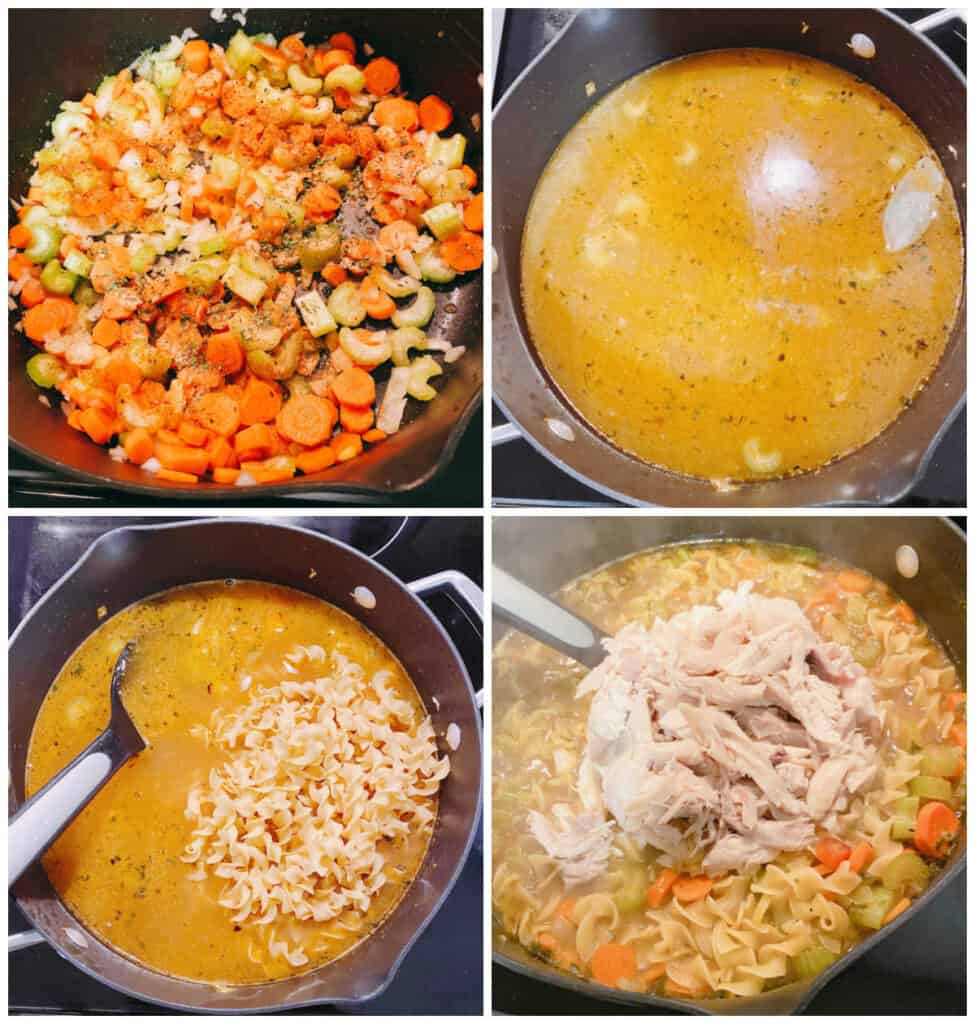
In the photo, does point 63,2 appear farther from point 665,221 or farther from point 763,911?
point 763,911

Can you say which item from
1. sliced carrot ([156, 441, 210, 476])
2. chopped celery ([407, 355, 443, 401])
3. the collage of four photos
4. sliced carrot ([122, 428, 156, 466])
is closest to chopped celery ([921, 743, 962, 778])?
the collage of four photos

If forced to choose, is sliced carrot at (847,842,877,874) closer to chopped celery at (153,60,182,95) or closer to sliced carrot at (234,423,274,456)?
sliced carrot at (234,423,274,456)

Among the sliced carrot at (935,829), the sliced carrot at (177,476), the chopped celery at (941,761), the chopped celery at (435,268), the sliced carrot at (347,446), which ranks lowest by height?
the sliced carrot at (935,829)

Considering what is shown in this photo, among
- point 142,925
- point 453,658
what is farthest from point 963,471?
point 142,925

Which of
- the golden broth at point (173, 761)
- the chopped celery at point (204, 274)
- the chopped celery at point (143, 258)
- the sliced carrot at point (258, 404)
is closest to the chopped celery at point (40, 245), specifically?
the chopped celery at point (143, 258)

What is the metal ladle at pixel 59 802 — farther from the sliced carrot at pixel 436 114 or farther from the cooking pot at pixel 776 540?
the sliced carrot at pixel 436 114

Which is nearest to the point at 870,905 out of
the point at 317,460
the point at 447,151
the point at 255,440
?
the point at 317,460
